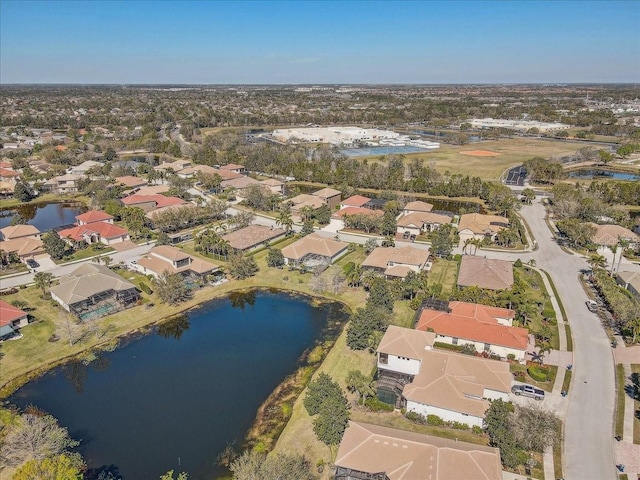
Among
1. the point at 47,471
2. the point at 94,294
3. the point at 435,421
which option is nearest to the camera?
the point at 47,471

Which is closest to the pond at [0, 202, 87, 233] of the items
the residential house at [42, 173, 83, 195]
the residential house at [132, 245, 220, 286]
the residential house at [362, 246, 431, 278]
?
the residential house at [42, 173, 83, 195]

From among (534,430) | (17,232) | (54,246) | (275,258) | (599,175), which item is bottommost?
(534,430)

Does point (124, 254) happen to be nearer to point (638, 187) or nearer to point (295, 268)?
point (295, 268)

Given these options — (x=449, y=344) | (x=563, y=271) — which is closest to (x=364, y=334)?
(x=449, y=344)

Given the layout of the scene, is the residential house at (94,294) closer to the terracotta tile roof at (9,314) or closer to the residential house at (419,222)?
the terracotta tile roof at (9,314)

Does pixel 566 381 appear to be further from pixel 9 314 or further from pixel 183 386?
pixel 9 314

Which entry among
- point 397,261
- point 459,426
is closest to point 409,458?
A: point 459,426

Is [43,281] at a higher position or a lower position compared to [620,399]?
higher
